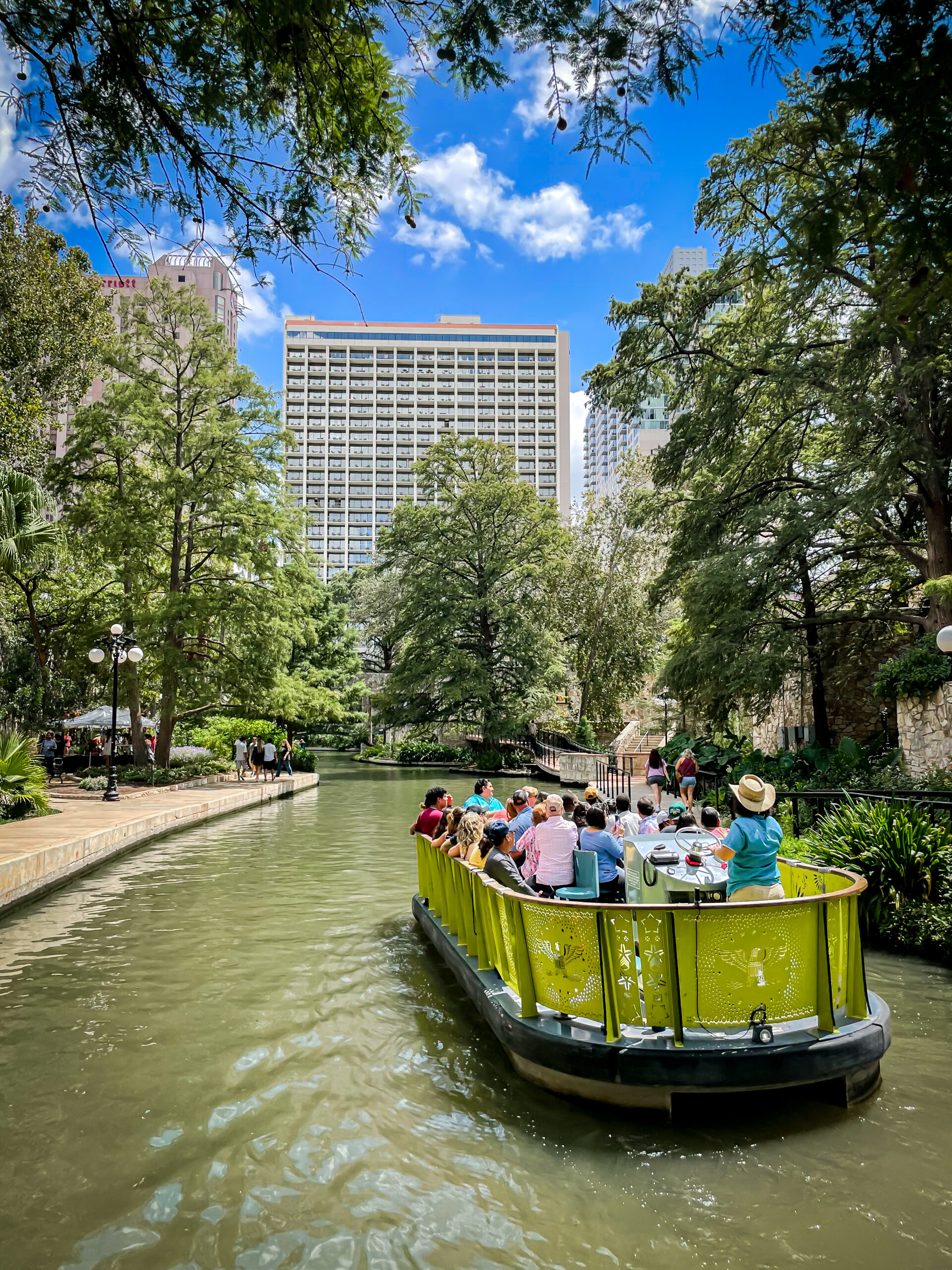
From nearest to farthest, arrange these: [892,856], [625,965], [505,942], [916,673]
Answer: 1. [625,965]
2. [505,942]
3. [892,856]
4. [916,673]

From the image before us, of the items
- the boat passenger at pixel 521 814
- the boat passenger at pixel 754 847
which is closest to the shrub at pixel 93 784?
the boat passenger at pixel 521 814

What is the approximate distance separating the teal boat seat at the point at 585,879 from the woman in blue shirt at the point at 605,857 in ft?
0.75

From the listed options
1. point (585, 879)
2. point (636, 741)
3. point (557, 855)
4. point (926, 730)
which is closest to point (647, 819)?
point (585, 879)

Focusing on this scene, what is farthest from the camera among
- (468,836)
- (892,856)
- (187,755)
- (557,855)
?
(187,755)

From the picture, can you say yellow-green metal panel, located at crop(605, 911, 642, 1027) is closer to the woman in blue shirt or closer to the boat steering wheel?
the boat steering wheel

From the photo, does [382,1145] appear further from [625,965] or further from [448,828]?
[448,828]

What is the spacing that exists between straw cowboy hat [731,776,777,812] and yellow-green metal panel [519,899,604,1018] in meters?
1.65

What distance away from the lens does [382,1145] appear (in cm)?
470

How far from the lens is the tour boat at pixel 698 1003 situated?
15.3ft

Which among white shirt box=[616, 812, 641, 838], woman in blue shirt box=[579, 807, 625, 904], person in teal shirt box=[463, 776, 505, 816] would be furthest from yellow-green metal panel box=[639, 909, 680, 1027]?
person in teal shirt box=[463, 776, 505, 816]

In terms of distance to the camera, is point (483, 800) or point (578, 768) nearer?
point (483, 800)

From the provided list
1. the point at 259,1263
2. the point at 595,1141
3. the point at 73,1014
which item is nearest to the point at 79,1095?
the point at 73,1014

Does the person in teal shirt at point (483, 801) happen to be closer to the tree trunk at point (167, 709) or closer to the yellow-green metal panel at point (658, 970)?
the yellow-green metal panel at point (658, 970)

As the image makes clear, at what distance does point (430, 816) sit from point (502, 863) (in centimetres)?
318
